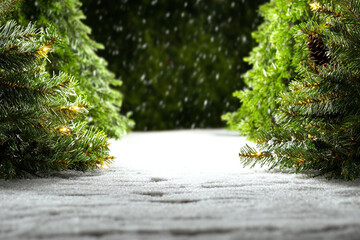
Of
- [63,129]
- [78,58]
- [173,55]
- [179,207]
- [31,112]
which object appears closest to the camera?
[179,207]

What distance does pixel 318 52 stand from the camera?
7.34ft

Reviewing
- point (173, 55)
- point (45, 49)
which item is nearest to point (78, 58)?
point (45, 49)

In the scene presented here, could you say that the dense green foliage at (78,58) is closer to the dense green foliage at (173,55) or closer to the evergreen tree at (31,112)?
the evergreen tree at (31,112)

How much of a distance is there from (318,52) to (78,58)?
2.94 metres

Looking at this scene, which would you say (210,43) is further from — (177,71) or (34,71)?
(34,71)

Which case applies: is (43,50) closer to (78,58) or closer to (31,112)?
(31,112)

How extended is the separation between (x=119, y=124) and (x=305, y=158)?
3.17 meters

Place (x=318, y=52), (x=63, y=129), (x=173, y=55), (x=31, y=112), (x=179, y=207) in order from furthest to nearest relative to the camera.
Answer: (x=173, y=55)
(x=63, y=129)
(x=318, y=52)
(x=31, y=112)
(x=179, y=207)

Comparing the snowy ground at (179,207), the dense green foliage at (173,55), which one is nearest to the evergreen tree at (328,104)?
the snowy ground at (179,207)

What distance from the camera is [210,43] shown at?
9.09 meters

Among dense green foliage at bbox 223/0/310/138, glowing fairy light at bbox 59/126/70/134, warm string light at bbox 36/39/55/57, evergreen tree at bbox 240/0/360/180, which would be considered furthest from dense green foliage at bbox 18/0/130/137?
evergreen tree at bbox 240/0/360/180

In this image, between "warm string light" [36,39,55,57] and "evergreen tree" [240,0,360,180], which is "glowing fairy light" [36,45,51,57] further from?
"evergreen tree" [240,0,360,180]

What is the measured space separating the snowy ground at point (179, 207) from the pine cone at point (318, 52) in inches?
28.7

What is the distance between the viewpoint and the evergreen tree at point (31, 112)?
2059 mm
